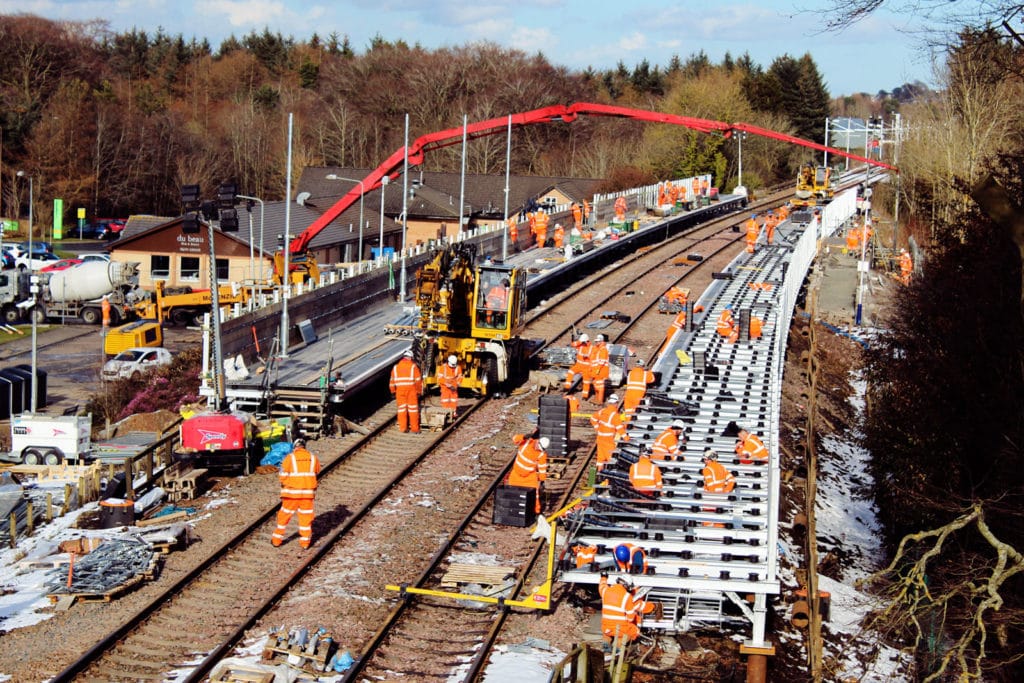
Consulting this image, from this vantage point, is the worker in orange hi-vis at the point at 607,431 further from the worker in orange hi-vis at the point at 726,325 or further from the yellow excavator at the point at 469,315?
the worker in orange hi-vis at the point at 726,325

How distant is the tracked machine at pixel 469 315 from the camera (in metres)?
23.0

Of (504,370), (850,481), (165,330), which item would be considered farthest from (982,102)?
(165,330)

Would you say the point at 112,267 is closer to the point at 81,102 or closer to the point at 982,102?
the point at 982,102

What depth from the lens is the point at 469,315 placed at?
924 inches

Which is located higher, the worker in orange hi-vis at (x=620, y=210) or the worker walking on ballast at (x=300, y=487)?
the worker in orange hi-vis at (x=620, y=210)

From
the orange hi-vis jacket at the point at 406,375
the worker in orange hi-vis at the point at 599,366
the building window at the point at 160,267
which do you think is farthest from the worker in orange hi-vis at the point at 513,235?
the orange hi-vis jacket at the point at 406,375

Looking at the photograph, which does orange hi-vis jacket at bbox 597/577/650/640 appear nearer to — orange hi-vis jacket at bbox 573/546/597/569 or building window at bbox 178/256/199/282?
orange hi-vis jacket at bbox 573/546/597/569

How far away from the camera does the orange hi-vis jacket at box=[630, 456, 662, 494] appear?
51.2 ft

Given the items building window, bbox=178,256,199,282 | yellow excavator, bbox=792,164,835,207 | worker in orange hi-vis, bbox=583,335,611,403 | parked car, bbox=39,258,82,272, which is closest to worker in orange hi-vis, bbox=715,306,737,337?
worker in orange hi-vis, bbox=583,335,611,403

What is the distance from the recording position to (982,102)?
36906mm

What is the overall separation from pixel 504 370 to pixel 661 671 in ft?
38.4

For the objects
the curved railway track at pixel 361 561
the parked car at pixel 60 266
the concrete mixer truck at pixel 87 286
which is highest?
the parked car at pixel 60 266

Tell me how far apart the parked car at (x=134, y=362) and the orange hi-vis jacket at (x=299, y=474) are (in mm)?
14320

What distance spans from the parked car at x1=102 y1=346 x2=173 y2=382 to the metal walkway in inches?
516
